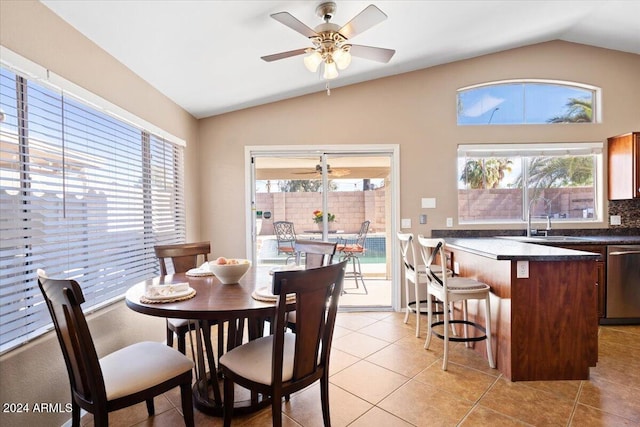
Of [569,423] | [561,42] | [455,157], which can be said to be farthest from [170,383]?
[561,42]

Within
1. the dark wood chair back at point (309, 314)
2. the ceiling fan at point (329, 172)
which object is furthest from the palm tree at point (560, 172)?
the dark wood chair back at point (309, 314)

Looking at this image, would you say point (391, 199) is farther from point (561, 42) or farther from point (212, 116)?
point (561, 42)

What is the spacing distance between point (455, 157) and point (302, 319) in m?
3.11

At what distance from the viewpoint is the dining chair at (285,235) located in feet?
12.7

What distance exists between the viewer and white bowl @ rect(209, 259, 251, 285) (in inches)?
75.5

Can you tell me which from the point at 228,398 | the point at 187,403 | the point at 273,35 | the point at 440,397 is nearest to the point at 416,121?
the point at 273,35

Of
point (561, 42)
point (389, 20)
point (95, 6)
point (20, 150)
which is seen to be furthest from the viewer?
point (561, 42)

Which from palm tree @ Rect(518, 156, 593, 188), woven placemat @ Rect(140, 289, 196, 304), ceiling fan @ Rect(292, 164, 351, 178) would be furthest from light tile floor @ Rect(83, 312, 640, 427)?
ceiling fan @ Rect(292, 164, 351, 178)

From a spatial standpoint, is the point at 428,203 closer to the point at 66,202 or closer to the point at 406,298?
the point at 406,298

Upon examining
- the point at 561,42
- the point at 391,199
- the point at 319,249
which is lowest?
the point at 319,249

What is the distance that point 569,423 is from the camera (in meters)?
1.80

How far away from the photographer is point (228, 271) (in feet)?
6.32

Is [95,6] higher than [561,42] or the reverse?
the reverse

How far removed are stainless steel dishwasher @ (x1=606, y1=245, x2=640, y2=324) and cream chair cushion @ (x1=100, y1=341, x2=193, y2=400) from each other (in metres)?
3.99
